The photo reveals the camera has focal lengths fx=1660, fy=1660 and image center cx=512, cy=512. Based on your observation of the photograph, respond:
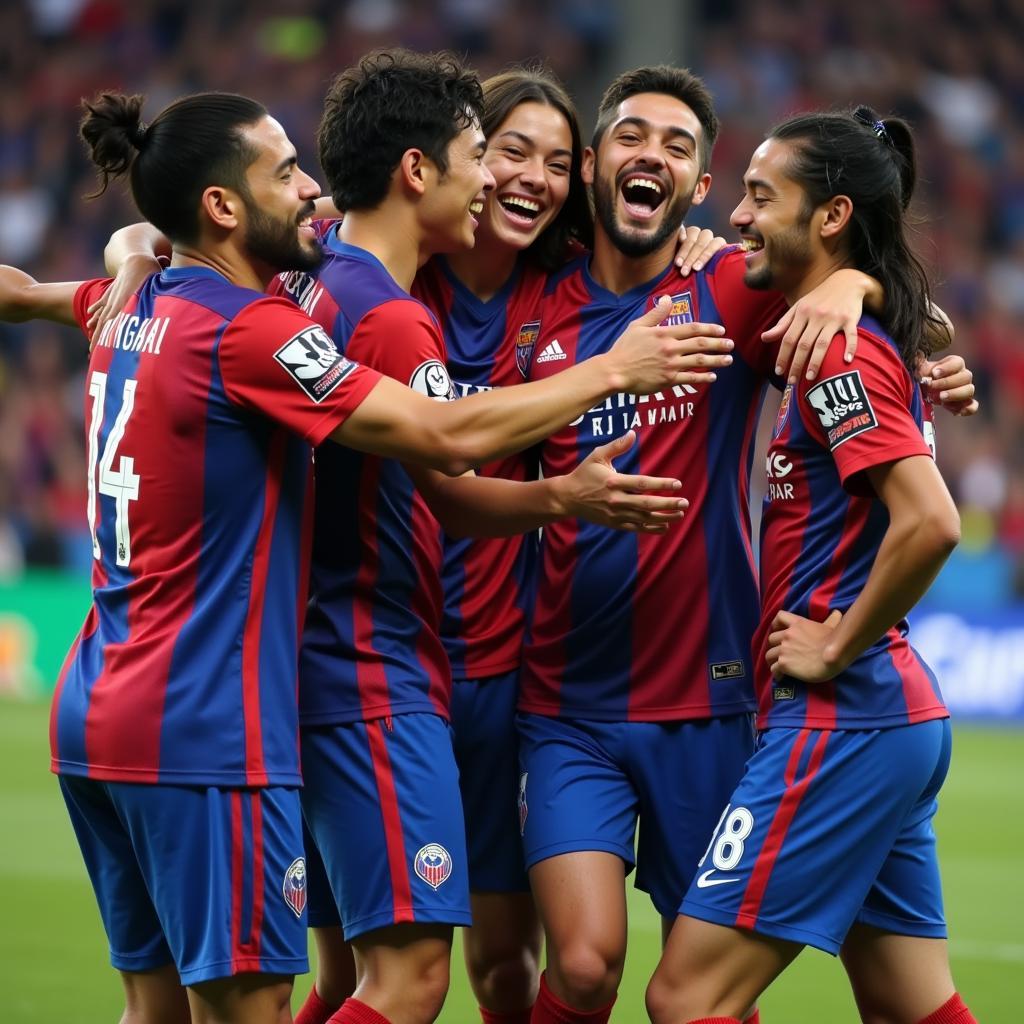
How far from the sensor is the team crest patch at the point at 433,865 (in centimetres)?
402

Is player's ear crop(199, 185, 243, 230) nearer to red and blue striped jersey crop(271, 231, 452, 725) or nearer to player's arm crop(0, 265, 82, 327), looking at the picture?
red and blue striped jersey crop(271, 231, 452, 725)

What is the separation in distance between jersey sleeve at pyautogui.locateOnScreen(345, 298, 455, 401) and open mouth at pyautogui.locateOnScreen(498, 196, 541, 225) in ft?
3.38

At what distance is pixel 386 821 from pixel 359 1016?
0.46m

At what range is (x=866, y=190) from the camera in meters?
4.26

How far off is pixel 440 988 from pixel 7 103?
1923cm

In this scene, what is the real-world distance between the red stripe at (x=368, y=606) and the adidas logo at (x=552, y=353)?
34.2 inches

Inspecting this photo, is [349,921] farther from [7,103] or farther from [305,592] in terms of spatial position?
[7,103]

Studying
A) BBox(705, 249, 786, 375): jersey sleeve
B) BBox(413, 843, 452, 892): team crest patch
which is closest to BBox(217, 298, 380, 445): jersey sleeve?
BBox(413, 843, 452, 892): team crest patch

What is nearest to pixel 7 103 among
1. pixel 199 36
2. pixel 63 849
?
pixel 199 36

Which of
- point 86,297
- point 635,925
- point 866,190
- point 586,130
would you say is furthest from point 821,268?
point 586,130

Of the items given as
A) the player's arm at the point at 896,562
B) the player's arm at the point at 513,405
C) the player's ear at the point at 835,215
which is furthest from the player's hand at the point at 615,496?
the player's ear at the point at 835,215

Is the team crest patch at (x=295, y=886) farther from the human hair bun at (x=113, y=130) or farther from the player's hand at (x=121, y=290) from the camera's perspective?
the human hair bun at (x=113, y=130)

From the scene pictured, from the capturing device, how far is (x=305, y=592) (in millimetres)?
3957

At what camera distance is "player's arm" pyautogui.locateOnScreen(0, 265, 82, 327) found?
4.70 meters
